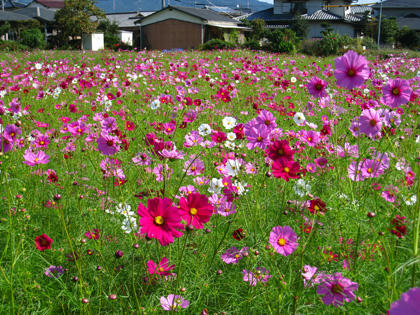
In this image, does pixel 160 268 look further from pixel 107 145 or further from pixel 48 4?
pixel 48 4

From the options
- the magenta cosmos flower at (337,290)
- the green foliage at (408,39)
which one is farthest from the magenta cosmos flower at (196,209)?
the green foliage at (408,39)

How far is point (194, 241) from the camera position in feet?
4.89

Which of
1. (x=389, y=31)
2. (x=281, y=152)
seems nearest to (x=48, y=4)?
(x=389, y=31)

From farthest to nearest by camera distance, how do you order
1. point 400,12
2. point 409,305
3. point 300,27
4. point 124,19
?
point 400,12, point 124,19, point 300,27, point 409,305

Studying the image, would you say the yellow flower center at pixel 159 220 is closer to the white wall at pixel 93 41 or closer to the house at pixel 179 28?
the house at pixel 179 28

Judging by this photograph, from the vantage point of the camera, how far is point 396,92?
1.36 m

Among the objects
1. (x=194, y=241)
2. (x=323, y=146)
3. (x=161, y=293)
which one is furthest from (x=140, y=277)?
(x=323, y=146)

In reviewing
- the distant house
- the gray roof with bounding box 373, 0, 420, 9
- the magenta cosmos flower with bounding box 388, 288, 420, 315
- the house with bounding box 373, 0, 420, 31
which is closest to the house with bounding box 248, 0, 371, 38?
the house with bounding box 373, 0, 420, 31

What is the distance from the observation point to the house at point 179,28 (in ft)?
84.4

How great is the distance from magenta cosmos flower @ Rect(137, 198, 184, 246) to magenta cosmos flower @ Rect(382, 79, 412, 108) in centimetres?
94

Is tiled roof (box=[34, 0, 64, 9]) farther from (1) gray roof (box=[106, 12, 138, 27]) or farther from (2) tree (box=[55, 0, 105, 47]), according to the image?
(2) tree (box=[55, 0, 105, 47])

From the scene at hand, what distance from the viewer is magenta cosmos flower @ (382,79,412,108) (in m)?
1.34

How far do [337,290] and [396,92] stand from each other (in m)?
0.81

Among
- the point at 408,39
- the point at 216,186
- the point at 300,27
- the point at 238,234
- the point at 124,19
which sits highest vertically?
the point at 124,19
